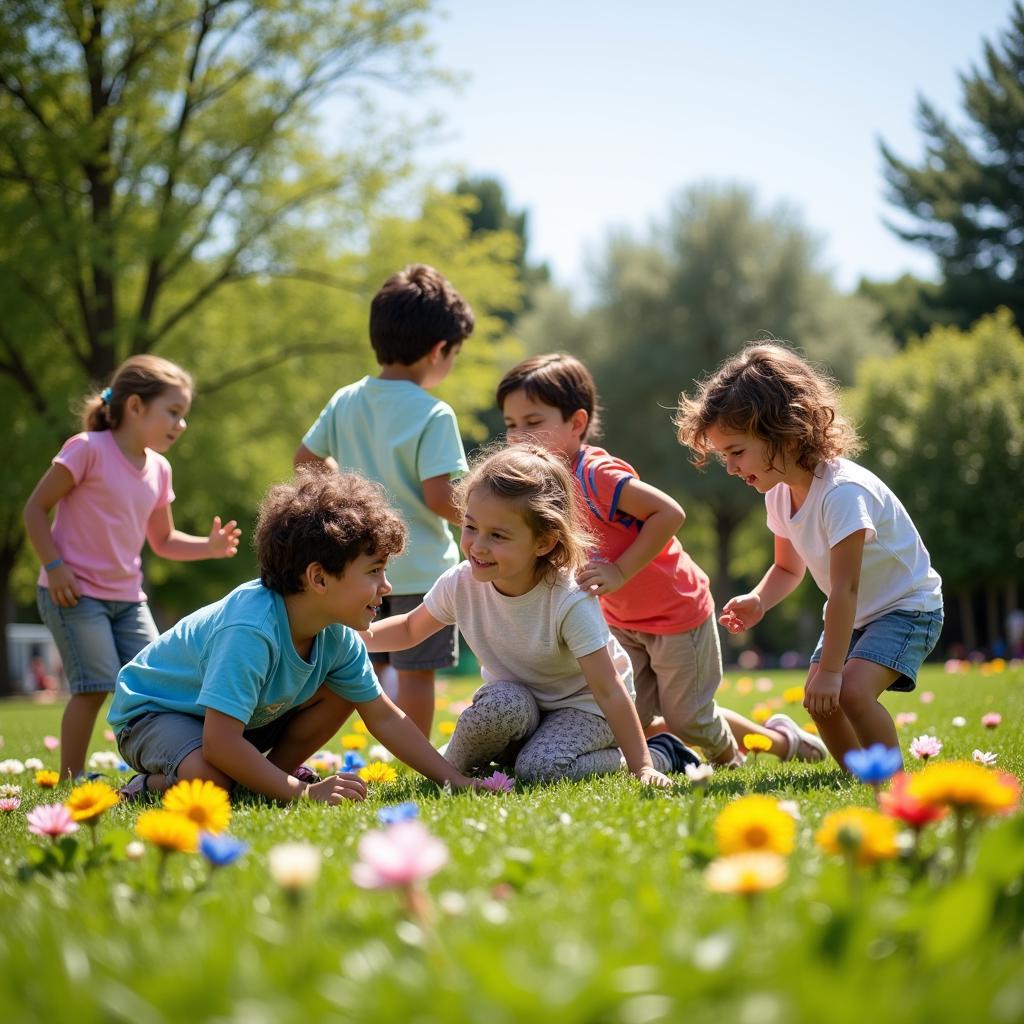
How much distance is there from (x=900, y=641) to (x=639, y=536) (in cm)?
109

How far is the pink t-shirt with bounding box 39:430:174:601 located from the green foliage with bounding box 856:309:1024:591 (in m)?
23.8

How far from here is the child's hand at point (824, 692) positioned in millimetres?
4070

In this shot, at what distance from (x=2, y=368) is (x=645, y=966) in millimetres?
18561

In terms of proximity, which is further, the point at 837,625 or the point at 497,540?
the point at 497,540

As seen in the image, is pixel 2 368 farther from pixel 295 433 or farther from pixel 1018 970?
pixel 1018 970

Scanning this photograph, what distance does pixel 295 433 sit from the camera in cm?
2073

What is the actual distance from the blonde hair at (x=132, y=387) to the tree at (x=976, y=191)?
3164 centimetres

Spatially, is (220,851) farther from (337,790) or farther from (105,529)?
(105,529)

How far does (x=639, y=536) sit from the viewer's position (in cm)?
Answer: 473

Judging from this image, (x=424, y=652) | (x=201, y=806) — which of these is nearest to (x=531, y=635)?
(x=424, y=652)

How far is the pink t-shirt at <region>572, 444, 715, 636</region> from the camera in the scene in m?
4.98

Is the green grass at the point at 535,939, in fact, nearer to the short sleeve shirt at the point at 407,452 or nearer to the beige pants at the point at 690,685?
the beige pants at the point at 690,685

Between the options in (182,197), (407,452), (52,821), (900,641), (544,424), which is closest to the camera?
(52,821)

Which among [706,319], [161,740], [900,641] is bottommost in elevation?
[900,641]
